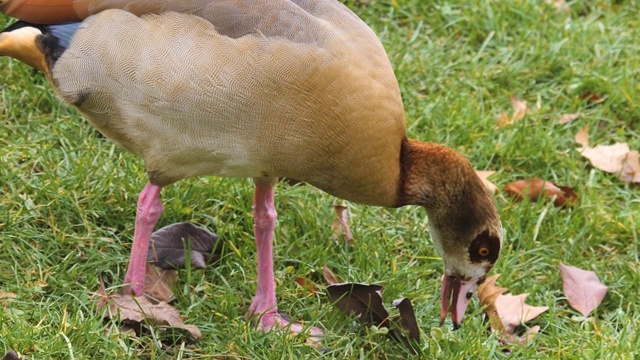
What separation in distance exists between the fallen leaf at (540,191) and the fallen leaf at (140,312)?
203 centimetres

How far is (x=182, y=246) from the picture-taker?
4.66 metres

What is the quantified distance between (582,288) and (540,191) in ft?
2.47

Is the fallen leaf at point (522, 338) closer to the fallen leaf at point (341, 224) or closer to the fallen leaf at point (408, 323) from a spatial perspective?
the fallen leaf at point (408, 323)

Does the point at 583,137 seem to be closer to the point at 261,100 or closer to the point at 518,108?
the point at 518,108

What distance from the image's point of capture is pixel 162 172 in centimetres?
422

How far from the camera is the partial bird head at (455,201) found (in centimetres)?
414

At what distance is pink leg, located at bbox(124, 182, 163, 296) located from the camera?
4359 millimetres

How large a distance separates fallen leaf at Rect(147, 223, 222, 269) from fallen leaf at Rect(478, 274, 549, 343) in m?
1.21

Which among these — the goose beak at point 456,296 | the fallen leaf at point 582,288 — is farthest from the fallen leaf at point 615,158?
the goose beak at point 456,296

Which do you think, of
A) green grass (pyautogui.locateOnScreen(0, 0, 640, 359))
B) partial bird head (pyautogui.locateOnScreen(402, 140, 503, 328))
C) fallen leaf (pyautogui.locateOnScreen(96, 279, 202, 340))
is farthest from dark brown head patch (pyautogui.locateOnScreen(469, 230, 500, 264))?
fallen leaf (pyautogui.locateOnScreen(96, 279, 202, 340))

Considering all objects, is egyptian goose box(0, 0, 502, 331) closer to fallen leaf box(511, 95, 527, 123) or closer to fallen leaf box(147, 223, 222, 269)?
fallen leaf box(147, 223, 222, 269)

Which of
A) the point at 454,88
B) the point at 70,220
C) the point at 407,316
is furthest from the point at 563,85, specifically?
the point at 70,220

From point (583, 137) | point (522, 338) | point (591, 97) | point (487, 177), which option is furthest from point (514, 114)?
point (522, 338)

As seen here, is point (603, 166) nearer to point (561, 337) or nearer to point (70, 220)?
point (561, 337)
